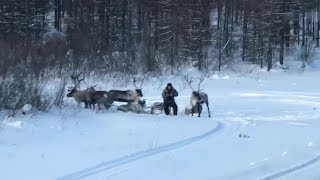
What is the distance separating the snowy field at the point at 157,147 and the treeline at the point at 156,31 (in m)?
17.8

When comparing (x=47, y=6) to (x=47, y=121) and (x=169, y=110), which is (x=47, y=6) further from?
(x=47, y=121)

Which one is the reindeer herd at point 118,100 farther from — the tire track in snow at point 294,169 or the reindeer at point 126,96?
the tire track in snow at point 294,169

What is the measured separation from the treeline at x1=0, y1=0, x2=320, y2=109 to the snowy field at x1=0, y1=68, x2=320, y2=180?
17.8 metres

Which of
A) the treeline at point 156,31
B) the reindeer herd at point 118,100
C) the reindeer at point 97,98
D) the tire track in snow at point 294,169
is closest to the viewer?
the tire track in snow at point 294,169

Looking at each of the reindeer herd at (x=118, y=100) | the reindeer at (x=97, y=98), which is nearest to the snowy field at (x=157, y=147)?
the reindeer herd at (x=118, y=100)

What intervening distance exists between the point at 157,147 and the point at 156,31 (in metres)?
37.1

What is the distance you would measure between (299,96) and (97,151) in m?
16.3

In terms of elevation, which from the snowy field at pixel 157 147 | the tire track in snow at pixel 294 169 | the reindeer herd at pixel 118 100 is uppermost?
the reindeer herd at pixel 118 100

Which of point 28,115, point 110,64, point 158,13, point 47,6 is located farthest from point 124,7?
point 28,115

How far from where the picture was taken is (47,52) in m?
31.0

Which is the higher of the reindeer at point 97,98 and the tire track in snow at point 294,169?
the reindeer at point 97,98

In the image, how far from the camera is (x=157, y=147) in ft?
34.4

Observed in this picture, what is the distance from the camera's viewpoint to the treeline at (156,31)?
36.6 metres

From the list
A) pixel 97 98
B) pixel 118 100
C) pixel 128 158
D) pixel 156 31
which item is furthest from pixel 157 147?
pixel 156 31
